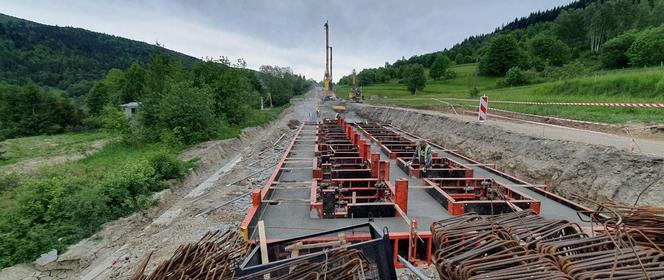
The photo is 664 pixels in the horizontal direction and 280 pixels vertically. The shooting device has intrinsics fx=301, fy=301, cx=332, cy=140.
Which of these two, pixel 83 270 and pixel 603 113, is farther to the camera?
pixel 603 113

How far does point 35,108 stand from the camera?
3231cm

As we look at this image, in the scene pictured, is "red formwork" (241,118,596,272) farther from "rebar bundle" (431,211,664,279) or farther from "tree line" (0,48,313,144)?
"tree line" (0,48,313,144)

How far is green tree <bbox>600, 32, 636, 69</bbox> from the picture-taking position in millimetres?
33628

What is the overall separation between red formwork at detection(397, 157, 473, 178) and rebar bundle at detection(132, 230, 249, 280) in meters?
5.88

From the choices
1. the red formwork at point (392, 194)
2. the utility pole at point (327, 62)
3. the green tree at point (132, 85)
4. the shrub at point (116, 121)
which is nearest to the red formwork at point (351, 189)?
the red formwork at point (392, 194)

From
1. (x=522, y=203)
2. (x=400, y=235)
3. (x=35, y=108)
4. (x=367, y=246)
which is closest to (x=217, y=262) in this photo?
(x=367, y=246)

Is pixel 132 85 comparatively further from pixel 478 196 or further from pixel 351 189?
pixel 478 196

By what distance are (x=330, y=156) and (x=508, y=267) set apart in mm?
7123

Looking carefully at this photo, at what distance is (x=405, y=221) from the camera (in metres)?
5.50

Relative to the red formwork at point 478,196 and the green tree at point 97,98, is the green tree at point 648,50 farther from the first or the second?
the green tree at point 97,98

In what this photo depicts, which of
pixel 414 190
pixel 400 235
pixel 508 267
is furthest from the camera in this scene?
pixel 414 190

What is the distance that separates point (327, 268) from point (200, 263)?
64.5 inches

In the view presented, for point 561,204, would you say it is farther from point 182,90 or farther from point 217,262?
point 182,90

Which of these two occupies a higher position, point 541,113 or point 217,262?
point 541,113
